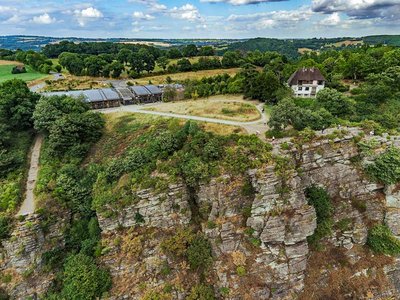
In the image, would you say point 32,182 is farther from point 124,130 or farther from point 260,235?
point 260,235

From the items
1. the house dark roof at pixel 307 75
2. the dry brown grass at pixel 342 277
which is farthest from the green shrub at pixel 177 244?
the house dark roof at pixel 307 75

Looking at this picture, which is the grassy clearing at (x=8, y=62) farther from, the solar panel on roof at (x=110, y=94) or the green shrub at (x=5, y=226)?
the green shrub at (x=5, y=226)

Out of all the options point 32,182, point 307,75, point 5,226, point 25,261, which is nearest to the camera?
point 5,226

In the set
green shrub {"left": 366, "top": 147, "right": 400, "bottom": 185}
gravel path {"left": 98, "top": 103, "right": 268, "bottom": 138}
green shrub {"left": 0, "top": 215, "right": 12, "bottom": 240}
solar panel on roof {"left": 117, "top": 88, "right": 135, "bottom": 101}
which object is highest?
solar panel on roof {"left": 117, "top": 88, "right": 135, "bottom": 101}

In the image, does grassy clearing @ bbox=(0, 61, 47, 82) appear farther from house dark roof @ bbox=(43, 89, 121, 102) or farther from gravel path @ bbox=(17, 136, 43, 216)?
gravel path @ bbox=(17, 136, 43, 216)

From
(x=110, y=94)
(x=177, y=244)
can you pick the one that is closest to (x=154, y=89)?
(x=110, y=94)

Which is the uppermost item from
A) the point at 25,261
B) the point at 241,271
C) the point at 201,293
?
the point at 25,261

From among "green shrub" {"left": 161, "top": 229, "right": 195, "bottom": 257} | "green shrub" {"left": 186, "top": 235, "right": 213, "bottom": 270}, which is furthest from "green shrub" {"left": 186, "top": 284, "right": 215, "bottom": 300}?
"green shrub" {"left": 161, "top": 229, "right": 195, "bottom": 257}
